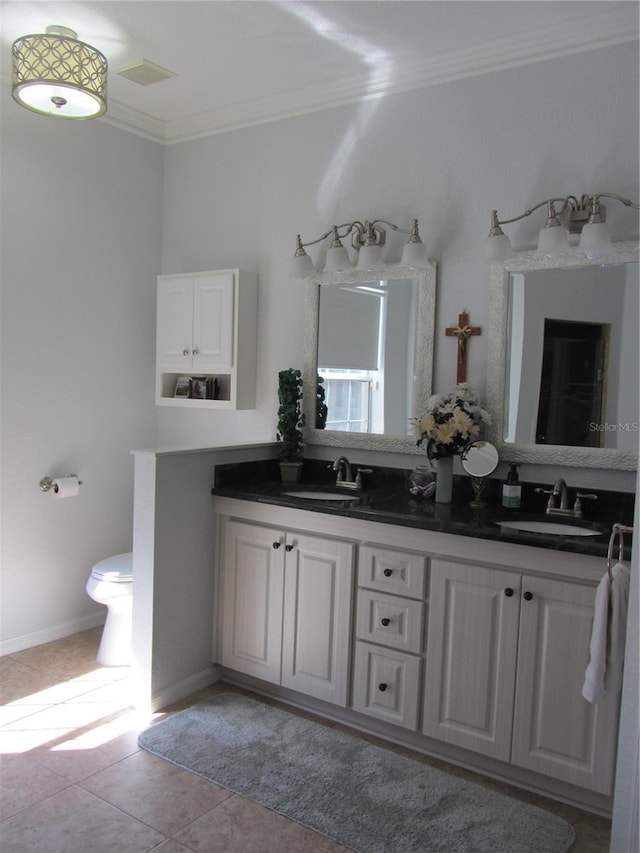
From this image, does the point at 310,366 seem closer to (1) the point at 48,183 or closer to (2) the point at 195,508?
(2) the point at 195,508

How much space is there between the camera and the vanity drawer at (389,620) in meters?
2.51

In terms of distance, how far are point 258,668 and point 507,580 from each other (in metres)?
1.20

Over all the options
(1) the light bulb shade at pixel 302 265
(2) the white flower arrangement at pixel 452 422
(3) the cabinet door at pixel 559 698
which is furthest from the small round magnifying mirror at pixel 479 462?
(1) the light bulb shade at pixel 302 265

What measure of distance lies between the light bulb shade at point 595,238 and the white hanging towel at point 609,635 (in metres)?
1.18

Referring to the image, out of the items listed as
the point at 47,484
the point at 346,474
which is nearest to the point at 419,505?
the point at 346,474

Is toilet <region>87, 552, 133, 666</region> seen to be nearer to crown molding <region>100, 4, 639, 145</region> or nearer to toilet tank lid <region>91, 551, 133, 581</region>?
toilet tank lid <region>91, 551, 133, 581</region>

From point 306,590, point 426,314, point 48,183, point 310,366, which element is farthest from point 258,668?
point 48,183

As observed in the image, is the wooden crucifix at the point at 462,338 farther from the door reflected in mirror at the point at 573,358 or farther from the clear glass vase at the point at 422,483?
the clear glass vase at the point at 422,483

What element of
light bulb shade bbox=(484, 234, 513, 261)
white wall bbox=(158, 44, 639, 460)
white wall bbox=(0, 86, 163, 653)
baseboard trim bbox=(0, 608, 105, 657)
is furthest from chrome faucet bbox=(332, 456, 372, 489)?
baseboard trim bbox=(0, 608, 105, 657)

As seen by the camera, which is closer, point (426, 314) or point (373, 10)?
point (373, 10)

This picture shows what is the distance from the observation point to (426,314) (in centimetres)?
308

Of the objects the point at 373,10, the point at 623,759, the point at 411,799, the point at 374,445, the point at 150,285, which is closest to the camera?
the point at 623,759

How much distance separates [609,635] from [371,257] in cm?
187

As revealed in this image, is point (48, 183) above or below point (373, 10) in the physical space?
below
